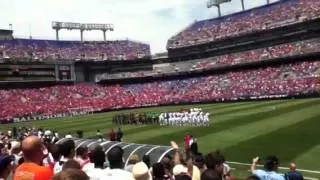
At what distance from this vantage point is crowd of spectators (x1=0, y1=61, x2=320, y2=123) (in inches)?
2754

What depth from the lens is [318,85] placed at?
206 feet

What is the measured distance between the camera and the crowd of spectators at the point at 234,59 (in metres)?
76.9

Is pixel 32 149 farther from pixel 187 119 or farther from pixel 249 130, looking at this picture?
pixel 187 119

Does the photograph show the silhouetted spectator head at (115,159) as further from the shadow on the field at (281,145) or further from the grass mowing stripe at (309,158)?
the shadow on the field at (281,145)

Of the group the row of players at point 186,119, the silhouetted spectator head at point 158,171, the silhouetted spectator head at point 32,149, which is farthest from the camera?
the row of players at point 186,119

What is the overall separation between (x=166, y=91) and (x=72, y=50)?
83.1 ft

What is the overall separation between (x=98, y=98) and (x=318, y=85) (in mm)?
41317

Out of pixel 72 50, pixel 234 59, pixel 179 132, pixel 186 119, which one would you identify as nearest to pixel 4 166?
pixel 179 132

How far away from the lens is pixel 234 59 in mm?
87688

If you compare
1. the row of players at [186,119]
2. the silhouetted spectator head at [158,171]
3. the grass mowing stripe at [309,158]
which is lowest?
the grass mowing stripe at [309,158]

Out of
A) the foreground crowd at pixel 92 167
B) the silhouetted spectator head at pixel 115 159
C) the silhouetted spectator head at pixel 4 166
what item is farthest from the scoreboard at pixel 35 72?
the silhouetted spectator head at pixel 4 166

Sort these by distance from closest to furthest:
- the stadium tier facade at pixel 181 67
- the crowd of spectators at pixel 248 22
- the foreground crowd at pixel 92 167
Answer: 1. the foreground crowd at pixel 92 167
2. the stadium tier facade at pixel 181 67
3. the crowd of spectators at pixel 248 22

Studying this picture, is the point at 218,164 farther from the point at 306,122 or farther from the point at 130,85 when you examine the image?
the point at 130,85

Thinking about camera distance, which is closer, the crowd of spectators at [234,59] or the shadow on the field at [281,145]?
the shadow on the field at [281,145]
